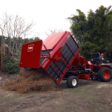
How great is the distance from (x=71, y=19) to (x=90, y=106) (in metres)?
14.2

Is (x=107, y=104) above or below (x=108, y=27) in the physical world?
below

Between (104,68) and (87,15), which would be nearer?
(104,68)

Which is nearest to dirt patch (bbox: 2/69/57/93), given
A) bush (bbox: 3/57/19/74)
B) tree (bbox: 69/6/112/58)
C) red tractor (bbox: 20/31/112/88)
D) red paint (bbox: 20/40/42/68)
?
red tractor (bbox: 20/31/112/88)

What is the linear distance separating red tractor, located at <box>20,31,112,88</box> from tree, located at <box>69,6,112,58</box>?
7.42 meters

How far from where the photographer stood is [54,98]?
33.8 feet

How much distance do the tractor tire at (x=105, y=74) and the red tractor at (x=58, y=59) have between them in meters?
0.60

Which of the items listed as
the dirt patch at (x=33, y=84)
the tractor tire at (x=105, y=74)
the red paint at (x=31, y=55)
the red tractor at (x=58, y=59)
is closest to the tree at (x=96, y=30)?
the tractor tire at (x=105, y=74)

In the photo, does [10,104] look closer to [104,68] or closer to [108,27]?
[104,68]

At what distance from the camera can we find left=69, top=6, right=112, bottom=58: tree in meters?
21.0

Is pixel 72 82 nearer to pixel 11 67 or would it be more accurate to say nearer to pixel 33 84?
pixel 33 84

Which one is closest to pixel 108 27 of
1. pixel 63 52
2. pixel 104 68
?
pixel 104 68

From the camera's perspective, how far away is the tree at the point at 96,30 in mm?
21047

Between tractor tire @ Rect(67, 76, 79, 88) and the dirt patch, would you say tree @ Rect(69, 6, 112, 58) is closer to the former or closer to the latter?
tractor tire @ Rect(67, 76, 79, 88)

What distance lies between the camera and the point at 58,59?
1240 cm
